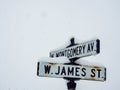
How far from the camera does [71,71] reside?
3.79 metres

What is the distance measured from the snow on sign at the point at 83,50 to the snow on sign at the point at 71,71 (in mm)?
180

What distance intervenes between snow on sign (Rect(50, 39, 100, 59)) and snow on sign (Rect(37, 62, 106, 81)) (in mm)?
180

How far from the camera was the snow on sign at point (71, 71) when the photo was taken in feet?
12.2

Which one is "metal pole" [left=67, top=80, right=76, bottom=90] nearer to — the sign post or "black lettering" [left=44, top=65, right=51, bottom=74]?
the sign post

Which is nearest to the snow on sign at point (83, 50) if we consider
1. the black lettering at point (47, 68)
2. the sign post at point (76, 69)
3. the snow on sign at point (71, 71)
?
the sign post at point (76, 69)

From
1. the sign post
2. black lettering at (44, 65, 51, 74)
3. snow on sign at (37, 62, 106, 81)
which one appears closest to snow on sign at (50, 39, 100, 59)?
the sign post

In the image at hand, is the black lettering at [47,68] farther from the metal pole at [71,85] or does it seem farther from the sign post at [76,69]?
the metal pole at [71,85]

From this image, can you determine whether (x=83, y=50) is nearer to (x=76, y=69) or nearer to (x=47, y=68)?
(x=76, y=69)

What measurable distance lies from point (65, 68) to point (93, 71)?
39 cm

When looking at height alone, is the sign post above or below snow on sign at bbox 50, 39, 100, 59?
below

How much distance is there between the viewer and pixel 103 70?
154 inches

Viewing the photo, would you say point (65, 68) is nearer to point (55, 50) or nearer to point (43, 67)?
point (43, 67)

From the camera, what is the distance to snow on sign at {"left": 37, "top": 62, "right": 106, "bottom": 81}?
3.71m

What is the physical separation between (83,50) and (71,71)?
32 cm
